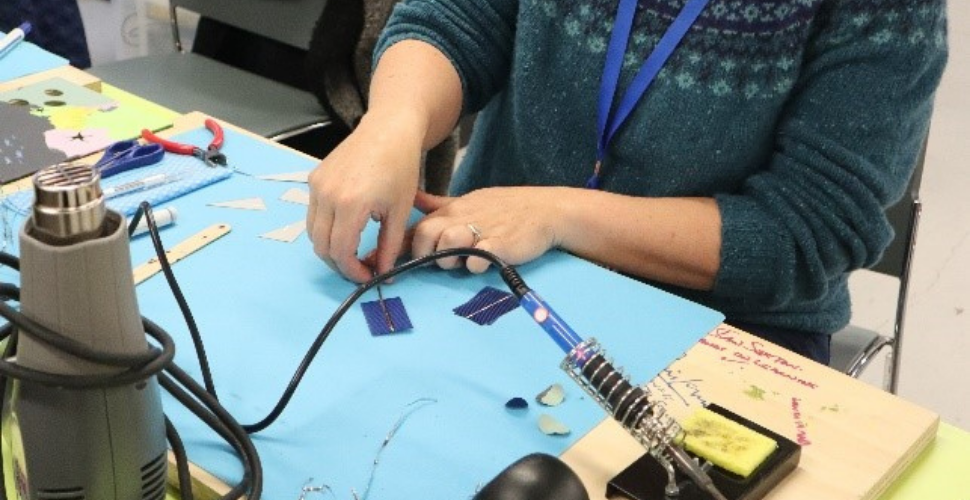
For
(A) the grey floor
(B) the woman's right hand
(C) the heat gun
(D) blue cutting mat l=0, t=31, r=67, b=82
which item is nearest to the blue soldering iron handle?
(B) the woman's right hand

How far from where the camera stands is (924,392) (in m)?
1.90

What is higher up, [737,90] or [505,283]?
[737,90]

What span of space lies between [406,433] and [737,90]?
0.50 m

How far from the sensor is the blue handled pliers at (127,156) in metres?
1.00

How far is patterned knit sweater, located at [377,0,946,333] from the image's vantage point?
3.12 ft

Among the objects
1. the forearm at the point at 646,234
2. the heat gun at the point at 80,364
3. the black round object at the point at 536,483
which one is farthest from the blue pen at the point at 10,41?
the black round object at the point at 536,483

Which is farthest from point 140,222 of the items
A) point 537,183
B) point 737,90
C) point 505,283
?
point 737,90

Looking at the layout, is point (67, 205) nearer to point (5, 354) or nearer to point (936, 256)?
point (5, 354)

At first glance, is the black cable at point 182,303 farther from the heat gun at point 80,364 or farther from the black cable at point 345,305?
the heat gun at point 80,364

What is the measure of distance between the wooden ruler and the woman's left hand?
0.55 feet

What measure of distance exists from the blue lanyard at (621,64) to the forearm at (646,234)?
0.10 m

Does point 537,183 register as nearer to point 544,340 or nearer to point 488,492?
point 544,340

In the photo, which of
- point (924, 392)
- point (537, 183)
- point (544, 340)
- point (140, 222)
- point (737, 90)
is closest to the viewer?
point (544, 340)

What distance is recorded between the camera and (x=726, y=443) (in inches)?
25.1
